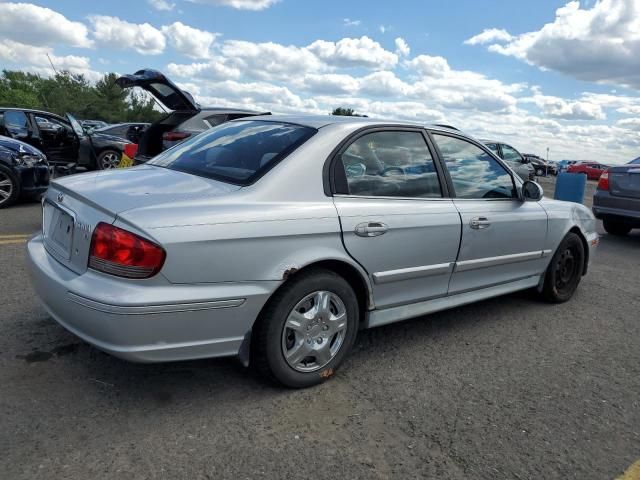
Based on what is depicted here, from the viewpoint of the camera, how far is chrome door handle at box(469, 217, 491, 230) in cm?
374

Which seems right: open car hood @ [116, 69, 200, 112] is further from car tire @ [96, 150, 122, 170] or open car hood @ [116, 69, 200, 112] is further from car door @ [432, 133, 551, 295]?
car door @ [432, 133, 551, 295]

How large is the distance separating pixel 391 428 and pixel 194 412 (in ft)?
3.19

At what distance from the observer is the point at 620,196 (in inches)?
340

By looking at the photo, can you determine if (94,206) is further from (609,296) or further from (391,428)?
(609,296)

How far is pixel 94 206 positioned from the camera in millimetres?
2639

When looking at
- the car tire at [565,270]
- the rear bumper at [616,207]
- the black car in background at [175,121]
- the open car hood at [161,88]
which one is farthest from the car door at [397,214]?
the rear bumper at [616,207]

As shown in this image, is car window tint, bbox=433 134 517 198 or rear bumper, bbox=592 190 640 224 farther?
rear bumper, bbox=592 190 640 224

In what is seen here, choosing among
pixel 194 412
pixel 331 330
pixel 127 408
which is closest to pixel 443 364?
pixel 331 330

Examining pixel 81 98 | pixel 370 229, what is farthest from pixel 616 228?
pixel 81 98

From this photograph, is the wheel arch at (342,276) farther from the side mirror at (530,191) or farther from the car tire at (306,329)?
the side mirror at (530,191)

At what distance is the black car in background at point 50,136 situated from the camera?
10.4 meters

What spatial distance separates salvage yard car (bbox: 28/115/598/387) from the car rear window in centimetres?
1

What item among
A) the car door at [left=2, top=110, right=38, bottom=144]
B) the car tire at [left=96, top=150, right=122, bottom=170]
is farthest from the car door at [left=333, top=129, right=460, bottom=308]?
the car tire at [left=96, top=150, right=122, bottom=170]

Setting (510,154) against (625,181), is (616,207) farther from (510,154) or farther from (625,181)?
(510,154)
